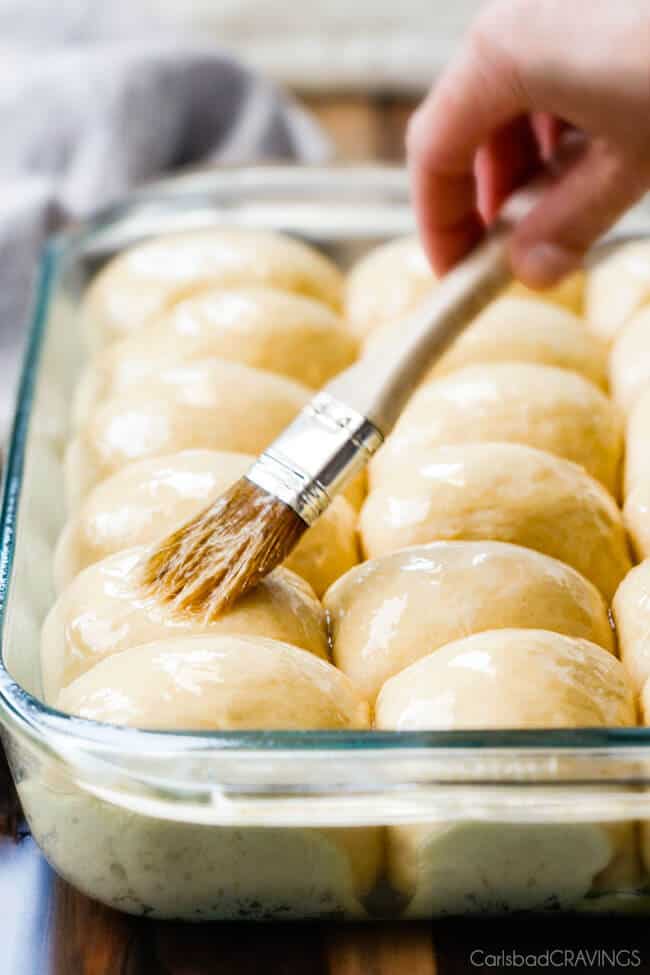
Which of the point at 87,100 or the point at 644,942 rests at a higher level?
the point at 87,100

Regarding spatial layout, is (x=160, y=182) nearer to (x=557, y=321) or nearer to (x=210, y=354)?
(x=210, y=354)

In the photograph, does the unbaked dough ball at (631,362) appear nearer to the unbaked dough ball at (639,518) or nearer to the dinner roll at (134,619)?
the unbaked dough ball at (639,518)

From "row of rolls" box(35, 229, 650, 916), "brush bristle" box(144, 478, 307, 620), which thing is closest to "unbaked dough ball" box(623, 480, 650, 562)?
"row of rolls" box(35, 229, 650, 916)

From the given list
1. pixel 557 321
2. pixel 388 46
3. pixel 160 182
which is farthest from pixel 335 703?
pixel 388 46

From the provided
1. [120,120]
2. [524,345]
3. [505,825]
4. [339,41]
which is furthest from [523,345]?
[339,41]

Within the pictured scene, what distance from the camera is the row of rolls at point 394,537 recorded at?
0.65m

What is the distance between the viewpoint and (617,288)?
113 cm

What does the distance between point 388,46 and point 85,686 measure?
1660mm

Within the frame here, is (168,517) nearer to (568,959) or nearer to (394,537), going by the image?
(394,537)

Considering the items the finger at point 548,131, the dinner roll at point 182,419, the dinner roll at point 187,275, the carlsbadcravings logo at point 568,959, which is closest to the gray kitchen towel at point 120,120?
the dinner roll at point 187,275

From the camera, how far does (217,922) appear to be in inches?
26.6

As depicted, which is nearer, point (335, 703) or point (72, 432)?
point (335, 703)

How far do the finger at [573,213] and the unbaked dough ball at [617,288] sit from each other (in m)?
0.23

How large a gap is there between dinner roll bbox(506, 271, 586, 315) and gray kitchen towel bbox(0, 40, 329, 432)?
490 millimetres
